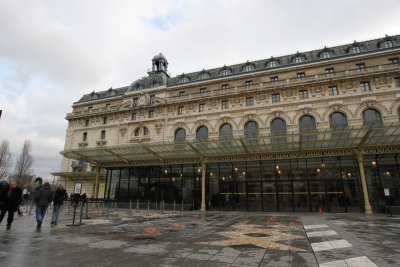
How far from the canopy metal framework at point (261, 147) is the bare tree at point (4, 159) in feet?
89.6

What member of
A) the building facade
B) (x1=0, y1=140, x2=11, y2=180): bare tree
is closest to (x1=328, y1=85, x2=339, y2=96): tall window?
the building facade

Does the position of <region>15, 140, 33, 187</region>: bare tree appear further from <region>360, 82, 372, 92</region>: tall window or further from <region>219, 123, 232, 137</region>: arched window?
<region>360, 82, 372, 92</region>: tall window

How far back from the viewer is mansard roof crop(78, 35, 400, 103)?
29219 mm

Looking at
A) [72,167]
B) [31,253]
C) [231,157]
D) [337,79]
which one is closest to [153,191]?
[231,157]

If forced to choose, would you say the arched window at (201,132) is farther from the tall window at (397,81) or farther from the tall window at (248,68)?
the tall window at (397,81)

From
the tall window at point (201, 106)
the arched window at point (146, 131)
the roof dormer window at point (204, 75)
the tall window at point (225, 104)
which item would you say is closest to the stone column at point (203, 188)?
the tall window at point (225, 104)

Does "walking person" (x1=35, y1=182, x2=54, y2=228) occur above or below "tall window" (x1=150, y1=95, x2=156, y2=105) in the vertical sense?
below

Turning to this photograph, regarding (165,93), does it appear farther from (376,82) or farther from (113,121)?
(376,82)

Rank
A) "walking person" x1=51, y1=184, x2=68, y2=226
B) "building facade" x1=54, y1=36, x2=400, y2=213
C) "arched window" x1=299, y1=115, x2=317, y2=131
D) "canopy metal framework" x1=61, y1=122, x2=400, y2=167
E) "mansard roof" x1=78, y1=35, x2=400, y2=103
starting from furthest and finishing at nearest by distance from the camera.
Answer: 1. "mansard roof" x1=78, y1=35, x2=400, y2=103
2. "arched window" x1=299, y1=115, x2=317, y2=131
3. "building facade" x1=54, y1=36, x2=400, y2=213
4. "canopy metal framework" x1=61, y1=122, x2=400, y2=167
5. "walking person" x1=51, y1=184, x2=68, y2=226

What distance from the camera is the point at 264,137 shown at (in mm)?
18938

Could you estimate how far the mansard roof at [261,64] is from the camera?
1150 inches

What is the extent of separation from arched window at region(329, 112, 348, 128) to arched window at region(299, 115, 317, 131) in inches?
68.8

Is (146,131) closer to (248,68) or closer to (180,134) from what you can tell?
(180,134)

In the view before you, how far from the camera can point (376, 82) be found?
25.4 meters
